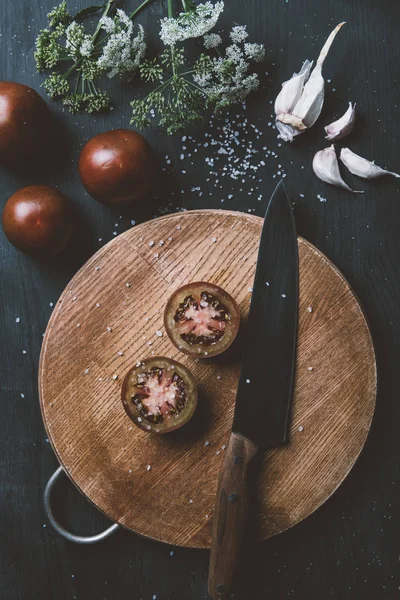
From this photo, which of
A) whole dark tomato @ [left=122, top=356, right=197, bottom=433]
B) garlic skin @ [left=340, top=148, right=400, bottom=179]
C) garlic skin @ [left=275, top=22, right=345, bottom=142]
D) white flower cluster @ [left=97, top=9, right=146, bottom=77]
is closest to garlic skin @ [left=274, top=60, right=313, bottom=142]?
garlic skin @ [left=275, top=22, right=345, bottom=142]

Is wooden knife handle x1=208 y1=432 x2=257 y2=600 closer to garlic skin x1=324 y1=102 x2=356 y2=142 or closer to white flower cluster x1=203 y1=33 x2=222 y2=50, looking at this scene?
garlic skin x1=324 y1=102 x2=356 y2=142

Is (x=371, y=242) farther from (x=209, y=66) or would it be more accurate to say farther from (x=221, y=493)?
(x=221, y=493)

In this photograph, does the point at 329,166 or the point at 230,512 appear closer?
the point at 230,512

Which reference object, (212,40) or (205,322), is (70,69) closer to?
(212,40)

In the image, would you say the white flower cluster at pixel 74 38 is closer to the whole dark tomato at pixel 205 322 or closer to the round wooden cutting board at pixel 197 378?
the round wooden cutting board at pixel 197 378

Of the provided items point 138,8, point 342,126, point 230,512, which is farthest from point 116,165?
point 230,512

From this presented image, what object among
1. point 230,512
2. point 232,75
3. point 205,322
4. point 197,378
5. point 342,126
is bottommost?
point 230,512

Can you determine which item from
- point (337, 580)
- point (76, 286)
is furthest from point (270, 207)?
point (337, 580)
